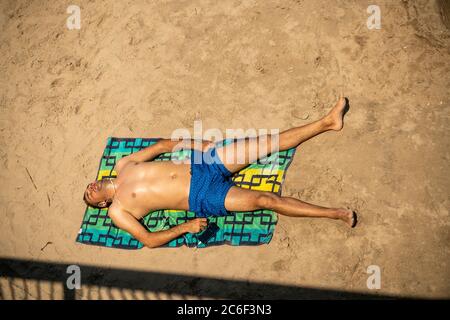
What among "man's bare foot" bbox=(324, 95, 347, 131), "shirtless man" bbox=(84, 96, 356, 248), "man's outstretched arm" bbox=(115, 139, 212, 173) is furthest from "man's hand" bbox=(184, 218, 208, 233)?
"man's bare foot" bbox=(324, 95, 347, 131)

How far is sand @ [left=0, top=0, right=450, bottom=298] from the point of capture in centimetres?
358

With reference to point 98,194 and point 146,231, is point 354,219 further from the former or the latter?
point 98,194

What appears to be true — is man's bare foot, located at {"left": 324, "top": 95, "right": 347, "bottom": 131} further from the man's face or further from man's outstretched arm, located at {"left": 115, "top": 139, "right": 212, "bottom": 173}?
the man's face

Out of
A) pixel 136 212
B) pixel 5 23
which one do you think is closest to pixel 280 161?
pixel 136 212

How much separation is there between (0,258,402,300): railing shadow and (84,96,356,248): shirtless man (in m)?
0.42

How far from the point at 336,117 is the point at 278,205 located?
43.1 inches

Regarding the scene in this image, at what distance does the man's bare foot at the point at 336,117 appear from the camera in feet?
12.8

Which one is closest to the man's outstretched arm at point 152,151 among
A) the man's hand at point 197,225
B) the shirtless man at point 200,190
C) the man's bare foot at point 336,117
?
the shirtless man at point 200,190

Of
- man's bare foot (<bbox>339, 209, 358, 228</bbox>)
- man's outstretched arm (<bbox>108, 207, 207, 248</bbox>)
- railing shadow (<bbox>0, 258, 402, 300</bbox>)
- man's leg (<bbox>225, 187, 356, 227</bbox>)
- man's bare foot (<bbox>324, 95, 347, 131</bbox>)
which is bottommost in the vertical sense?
railing shadow (<bbox>0, 258, 402, 300</bbox>)

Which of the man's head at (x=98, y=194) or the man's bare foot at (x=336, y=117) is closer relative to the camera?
the man's bare foot at (x=336, y=117)

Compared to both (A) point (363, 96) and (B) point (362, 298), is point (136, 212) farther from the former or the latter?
(A) point (363, 96)

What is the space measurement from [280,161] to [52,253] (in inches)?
113

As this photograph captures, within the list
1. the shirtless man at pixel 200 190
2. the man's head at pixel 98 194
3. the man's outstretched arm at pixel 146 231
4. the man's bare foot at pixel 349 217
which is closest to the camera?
the man's bare foot at pixel 349 217

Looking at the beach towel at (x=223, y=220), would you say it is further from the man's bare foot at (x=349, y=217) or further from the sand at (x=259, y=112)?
the man's bare foot at (x=349, y=217)
